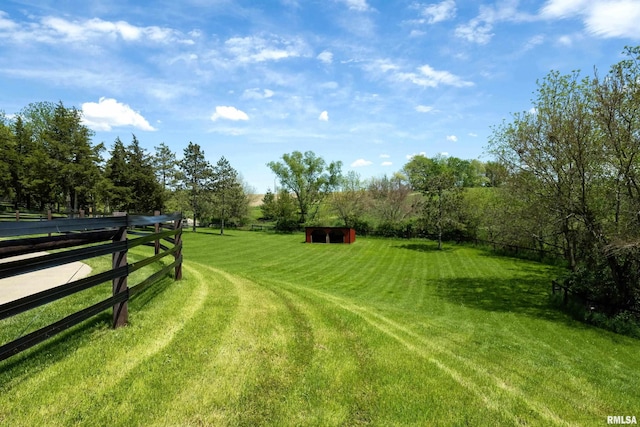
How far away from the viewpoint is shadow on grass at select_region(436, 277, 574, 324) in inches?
674

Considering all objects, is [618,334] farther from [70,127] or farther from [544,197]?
[70,127]

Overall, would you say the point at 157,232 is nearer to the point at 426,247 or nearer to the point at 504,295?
the point at 504,295

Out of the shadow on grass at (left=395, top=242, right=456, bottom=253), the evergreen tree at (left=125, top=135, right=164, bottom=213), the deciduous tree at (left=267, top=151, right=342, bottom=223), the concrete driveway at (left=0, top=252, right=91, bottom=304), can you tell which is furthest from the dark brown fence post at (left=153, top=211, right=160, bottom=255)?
the deciduous tree at (left=267, top=151, right=342, bottom=223)

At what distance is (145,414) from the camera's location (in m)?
3.50

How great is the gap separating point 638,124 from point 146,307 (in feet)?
65.2

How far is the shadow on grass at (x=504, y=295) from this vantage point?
17.1 metres

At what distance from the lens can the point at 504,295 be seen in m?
20.5

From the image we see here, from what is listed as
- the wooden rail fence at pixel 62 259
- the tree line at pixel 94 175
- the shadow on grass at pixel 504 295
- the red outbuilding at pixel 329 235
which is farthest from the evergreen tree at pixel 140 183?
the wooden rail fence at pixel 62 259

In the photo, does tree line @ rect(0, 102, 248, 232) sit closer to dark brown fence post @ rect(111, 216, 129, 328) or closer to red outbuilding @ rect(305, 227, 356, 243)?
red outbuilding @ rect(305, 227, 356, 243)

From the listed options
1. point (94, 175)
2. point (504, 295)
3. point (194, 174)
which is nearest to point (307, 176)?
point (194, 174)

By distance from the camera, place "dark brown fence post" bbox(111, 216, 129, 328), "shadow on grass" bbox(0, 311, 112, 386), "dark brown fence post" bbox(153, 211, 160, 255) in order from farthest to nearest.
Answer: "dark brown fence post" bbox(153, 211, 160, 255) < "dark brown fence post" bbox(111, 216, 129, 328) < "shadow on grass" bbox(0, 311, 112, 386)

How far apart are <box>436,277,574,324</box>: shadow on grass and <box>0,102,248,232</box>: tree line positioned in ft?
129

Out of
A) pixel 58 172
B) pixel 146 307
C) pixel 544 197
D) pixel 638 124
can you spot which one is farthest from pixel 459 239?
pixel 58 172

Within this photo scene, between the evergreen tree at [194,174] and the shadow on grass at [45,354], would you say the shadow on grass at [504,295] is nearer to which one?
the shadow on grass at [45,354]
